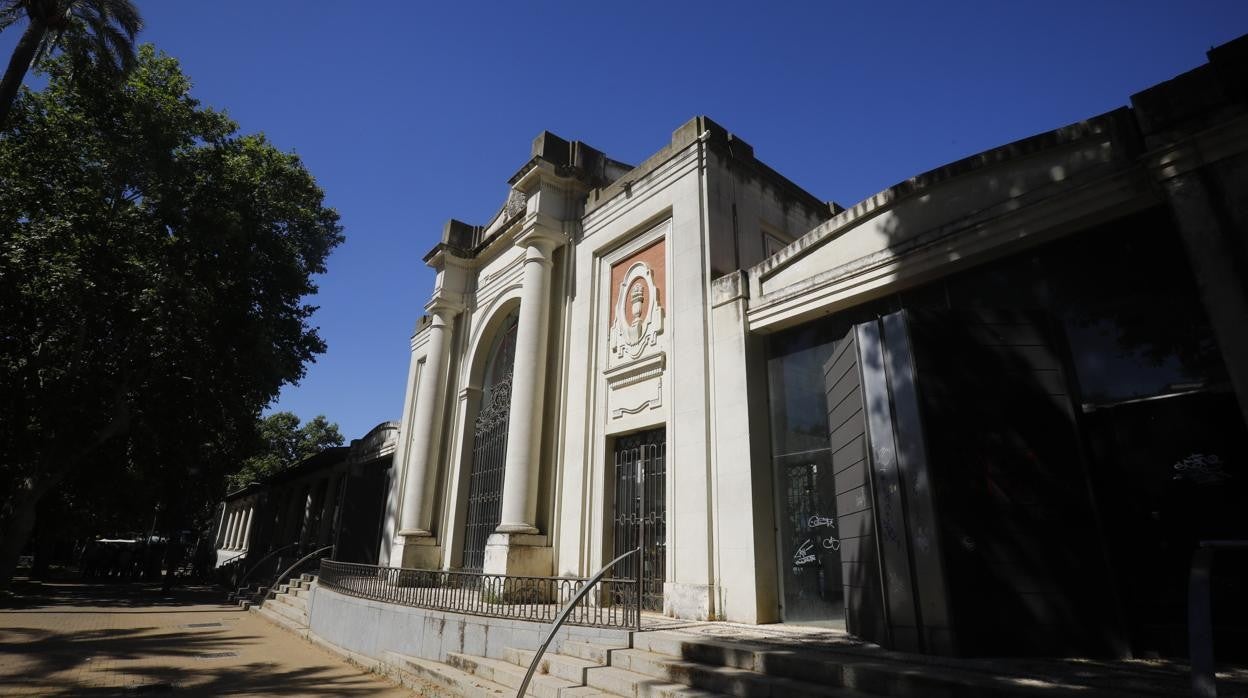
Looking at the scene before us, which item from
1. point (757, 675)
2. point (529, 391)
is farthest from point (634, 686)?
point (529, 391)

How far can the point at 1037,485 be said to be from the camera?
557cm

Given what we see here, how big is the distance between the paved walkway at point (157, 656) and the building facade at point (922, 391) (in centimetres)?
352

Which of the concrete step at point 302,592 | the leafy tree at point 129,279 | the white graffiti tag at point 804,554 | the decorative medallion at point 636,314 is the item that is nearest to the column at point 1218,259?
the white graffiti tag at point 804,554

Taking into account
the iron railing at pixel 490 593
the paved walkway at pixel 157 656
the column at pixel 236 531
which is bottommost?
the paved walkway at pixel 157 656

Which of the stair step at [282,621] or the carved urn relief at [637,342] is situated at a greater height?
the carved urn relief at [637,342]

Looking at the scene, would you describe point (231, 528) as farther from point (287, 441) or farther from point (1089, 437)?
point (1089, 437)

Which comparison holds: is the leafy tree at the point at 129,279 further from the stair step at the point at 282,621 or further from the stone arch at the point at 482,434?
the stone arch at the point at 482,434

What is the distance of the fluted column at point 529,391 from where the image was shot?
11.7m

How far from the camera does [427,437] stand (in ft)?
53.2

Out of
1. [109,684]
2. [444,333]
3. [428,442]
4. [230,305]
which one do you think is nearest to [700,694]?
[109,684]

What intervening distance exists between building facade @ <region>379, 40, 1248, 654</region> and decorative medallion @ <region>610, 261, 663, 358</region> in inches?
2.0

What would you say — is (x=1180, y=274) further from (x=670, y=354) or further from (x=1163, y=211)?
(x=670, y=354)

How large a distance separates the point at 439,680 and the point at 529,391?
231 inches

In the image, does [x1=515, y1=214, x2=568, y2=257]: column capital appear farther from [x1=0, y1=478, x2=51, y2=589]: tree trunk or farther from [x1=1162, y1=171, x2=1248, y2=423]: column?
[x1=0, y1=478, x2=51, y2=589]: tree trunk
